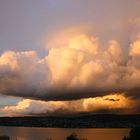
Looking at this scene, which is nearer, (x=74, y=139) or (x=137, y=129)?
(x=137, y=129)

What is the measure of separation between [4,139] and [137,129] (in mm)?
79231

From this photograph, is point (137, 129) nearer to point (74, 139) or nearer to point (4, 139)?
point (74, 139)

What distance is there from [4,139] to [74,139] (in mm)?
34715

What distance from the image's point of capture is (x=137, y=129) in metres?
139

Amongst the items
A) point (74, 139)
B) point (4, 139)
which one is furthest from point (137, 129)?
point (4, 139)

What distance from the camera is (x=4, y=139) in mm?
193000

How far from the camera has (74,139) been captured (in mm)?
193875

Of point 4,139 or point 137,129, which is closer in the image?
point 137,129
